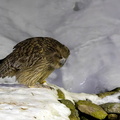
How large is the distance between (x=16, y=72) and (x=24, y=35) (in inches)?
206

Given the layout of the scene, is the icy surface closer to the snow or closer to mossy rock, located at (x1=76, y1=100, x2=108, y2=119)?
the snow

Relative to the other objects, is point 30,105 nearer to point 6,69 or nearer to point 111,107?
point 6,69

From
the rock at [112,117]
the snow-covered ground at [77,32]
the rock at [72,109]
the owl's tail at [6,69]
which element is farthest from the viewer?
the snow-covered ground at [77,32]

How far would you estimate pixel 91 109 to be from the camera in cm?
646

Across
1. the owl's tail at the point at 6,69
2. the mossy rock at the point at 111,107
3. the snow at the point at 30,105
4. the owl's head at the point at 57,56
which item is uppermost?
the owl's head at the point at 57,56

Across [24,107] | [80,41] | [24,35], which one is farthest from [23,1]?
[24,107]

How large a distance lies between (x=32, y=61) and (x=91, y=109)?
1136 mm

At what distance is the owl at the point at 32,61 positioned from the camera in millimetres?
6297

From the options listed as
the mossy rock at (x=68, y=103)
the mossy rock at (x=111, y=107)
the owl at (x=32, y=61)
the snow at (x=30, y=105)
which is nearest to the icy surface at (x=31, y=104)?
the snow at (x=30, y=105)

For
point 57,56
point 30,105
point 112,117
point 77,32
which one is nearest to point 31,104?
point 30,105

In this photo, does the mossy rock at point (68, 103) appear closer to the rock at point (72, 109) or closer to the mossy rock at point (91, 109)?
the rock at point (72, 109)

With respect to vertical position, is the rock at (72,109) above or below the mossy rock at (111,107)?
below

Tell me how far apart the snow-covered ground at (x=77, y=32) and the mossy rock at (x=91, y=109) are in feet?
8.78

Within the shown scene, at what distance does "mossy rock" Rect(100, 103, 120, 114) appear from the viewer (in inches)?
261
